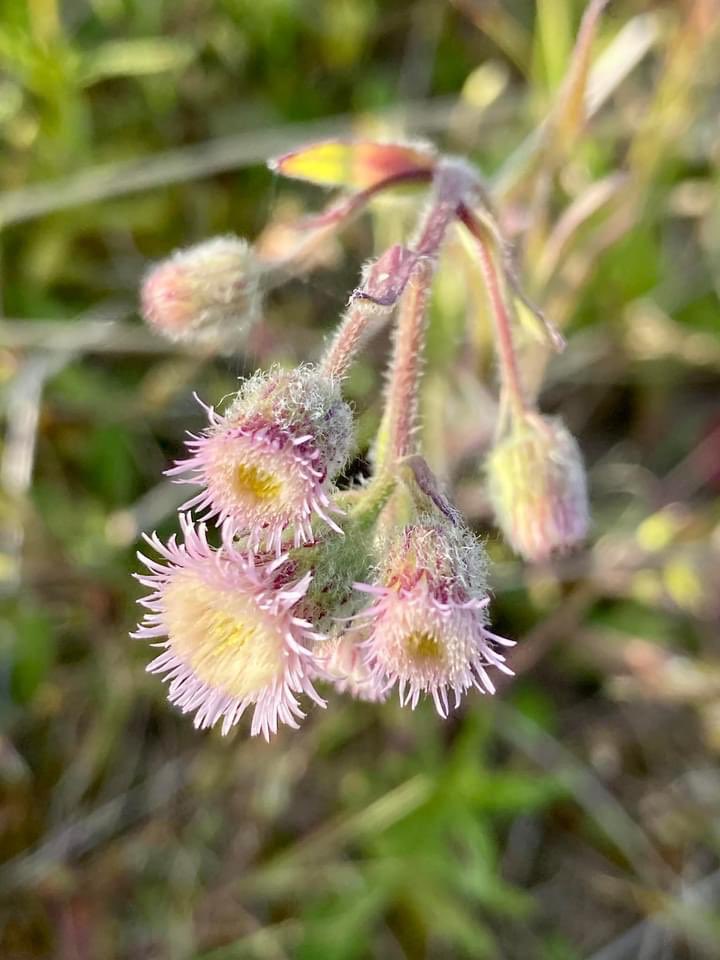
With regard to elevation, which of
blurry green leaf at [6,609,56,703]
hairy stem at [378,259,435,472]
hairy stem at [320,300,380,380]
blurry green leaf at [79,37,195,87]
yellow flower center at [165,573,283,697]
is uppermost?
blurry green leaf at [79,37,195,87]

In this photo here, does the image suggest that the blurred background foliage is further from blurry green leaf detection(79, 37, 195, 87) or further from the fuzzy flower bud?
the fuzzy flower bud

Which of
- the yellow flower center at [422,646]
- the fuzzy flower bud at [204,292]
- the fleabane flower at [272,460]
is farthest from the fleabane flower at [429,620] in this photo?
the fuzzy flower bud at [204,292]

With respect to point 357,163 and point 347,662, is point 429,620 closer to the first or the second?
point 347,662

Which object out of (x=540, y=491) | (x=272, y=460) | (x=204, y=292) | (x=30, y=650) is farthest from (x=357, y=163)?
(x=30, y=650)

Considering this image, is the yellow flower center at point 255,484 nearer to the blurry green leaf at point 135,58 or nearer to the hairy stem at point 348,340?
the hairy stem at point 348,340

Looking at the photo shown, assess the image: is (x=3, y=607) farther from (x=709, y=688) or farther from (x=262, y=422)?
(x=709, y=688)

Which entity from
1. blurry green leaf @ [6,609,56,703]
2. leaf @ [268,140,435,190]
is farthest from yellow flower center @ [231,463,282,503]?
blurry green leaf @ [6,609,56,703]
